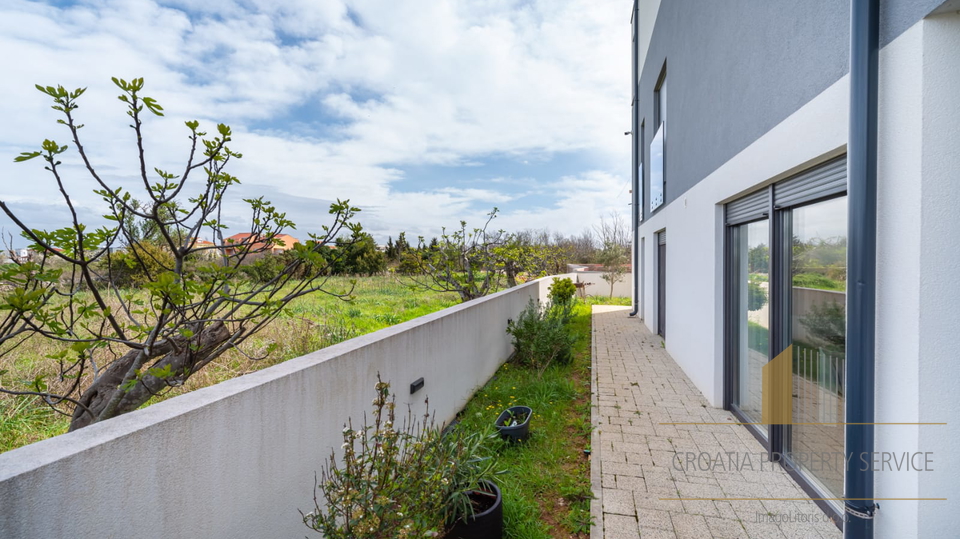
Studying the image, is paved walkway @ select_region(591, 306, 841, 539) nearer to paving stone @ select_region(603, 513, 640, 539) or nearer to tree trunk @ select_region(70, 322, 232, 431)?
paving stone @ select_region(603, 513, 640, 539)

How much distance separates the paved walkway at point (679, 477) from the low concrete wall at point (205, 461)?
192cm

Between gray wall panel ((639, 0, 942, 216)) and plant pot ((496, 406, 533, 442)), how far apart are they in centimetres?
328

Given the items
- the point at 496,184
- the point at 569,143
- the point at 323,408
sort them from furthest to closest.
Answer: the point at 496,184 < the point at 569,143 < the point at 323,408

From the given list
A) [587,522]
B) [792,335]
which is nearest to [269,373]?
[587,522]

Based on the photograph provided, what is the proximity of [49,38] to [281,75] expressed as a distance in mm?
3490

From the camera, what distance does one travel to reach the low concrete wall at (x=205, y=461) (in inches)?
48.2

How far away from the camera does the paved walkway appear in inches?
113

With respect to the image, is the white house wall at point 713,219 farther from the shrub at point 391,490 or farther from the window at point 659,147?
the shrub at point 391,490

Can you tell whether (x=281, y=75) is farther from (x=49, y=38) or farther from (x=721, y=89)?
(x=721, y=89)

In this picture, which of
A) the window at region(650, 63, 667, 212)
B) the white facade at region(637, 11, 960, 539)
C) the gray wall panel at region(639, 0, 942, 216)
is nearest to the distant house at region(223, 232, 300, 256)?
the white facade at region(637, 11, 960, 539)

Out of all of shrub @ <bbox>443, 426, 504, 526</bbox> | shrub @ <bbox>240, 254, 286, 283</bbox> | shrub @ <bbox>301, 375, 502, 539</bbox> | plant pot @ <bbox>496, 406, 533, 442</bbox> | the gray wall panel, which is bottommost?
plant pot @ <bbox>496, 406, 533, 442</bbox>

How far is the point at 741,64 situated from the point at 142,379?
5.13 meters

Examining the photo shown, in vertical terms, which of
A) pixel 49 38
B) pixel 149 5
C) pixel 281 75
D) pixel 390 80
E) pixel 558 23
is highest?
pixel 558 23

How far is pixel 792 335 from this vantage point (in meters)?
3.36
